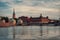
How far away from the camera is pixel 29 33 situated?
1.87 metres

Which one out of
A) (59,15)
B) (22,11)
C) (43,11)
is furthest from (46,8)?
(22,11)

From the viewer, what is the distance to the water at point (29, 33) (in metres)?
1.86

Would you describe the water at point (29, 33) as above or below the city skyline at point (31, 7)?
below

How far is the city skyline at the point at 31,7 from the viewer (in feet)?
6.12

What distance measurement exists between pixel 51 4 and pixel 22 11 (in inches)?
15.9

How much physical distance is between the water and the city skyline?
174 mm

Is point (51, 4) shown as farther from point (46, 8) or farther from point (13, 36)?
point (13, 36)

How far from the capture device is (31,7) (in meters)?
1.88

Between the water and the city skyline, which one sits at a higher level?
the city skyline

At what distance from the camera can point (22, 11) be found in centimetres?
187

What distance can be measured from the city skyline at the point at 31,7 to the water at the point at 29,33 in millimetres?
174

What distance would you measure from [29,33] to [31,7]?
35 centimetres

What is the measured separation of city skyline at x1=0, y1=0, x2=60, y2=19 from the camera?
186 cm

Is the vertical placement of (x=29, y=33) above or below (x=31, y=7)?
below
